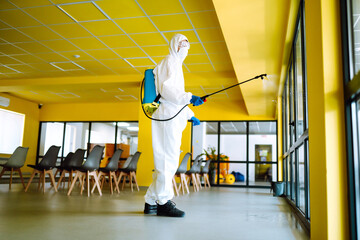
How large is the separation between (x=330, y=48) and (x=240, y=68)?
10.5 ft

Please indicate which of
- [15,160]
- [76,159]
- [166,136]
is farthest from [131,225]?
[15,160]

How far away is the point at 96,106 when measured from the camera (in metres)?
10.1

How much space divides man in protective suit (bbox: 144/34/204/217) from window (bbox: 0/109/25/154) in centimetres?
783

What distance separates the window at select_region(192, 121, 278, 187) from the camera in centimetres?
916

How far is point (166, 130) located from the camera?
2924mm

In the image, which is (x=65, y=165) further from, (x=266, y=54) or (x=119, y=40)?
(x=266, y=54)

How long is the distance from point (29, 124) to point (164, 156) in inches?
335

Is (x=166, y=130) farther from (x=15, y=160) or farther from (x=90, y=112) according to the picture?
(x=90, y=112)

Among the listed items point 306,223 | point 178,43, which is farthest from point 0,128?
point 306,223

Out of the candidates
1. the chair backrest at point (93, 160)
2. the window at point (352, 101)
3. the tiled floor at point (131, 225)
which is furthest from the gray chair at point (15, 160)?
the window at point (352, 101)

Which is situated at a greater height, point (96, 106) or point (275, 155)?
point (96, 106)

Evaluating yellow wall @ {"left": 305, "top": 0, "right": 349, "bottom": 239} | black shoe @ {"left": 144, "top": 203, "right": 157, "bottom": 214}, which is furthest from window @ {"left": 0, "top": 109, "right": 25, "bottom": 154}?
yellow wall @ {"left": 305, "top": 0, "right": 349, "bottom": 239}

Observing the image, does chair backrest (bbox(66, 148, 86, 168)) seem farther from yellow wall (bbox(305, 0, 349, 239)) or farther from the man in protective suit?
yellow wall (bbox(305, 0, 349, 239))

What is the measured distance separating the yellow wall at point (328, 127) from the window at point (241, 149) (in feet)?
24.2
